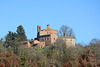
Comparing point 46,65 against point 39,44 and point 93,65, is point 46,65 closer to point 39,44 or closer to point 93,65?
point 93,65

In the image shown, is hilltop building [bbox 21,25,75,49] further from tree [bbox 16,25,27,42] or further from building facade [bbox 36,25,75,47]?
tree [bbox 16,25,27,42]

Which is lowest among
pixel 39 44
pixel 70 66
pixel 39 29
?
pixel 70 66

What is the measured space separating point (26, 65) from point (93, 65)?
29.2 ft

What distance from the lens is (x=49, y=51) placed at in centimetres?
4025

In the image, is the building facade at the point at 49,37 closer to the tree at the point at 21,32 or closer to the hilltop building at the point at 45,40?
the hilltop building at the point at 45,40

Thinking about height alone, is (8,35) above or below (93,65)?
above

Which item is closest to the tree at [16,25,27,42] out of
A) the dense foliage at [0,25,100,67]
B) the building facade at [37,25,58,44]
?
the building facade at [37,25,58,44]

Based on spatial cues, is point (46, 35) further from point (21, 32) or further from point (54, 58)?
point (54, 58)

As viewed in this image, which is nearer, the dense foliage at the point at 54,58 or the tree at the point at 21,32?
the dense foliage at the point at 54,58

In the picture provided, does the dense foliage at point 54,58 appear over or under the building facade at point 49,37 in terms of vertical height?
under

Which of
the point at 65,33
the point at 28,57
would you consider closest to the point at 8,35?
the point at 65,33

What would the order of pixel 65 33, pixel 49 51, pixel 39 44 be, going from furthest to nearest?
pixel 65 33, pixel 39 44, pixel 49 51

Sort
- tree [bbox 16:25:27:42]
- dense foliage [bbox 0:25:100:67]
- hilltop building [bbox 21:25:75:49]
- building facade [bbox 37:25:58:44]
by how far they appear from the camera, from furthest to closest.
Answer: tree [bbox 16:25:27:42], building facade [bbox 37:25:58:44], hilltop building [bbox 21:25:75:49], dense foliage [bbox 0:25:100:67]

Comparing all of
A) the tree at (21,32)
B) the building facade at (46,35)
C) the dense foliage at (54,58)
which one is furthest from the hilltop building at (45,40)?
the dense foliage at (54,58)
